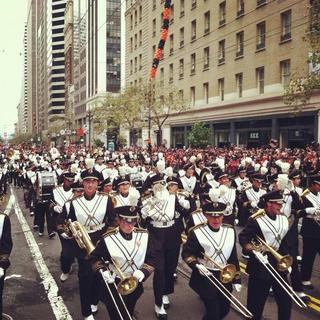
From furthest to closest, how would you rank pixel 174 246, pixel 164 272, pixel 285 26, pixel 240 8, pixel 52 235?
pixel 240 8
pixel 285 26
pixel 52 235
pixel 174 246
pixel 164 272

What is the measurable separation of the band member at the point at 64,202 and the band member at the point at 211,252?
10.3ft

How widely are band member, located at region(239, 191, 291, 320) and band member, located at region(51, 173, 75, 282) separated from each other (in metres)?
3.57

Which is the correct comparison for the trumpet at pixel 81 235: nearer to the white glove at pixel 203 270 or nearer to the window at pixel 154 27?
the white glove at pixel 203 270

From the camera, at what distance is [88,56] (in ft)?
338

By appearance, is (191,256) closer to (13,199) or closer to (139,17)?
(13,199)

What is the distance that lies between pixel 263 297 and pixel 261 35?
29.3 m

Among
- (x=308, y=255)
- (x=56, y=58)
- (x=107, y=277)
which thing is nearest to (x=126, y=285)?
(x=107, y=277)

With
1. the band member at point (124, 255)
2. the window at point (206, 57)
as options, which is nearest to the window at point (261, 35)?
the window at point (206, 57)

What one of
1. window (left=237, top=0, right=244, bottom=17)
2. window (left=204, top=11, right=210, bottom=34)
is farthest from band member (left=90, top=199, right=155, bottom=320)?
window (left=204, top=11, right=210, bottom=34)

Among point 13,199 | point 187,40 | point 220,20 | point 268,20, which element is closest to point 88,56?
point 187,40

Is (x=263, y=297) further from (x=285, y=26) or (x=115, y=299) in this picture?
(x=285, y=26)

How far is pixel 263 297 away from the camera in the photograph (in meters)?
5.82

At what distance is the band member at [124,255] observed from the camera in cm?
540

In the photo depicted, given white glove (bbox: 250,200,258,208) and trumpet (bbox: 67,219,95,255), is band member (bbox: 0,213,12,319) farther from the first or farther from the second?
white glove (bbox: 250,200,258,208)
